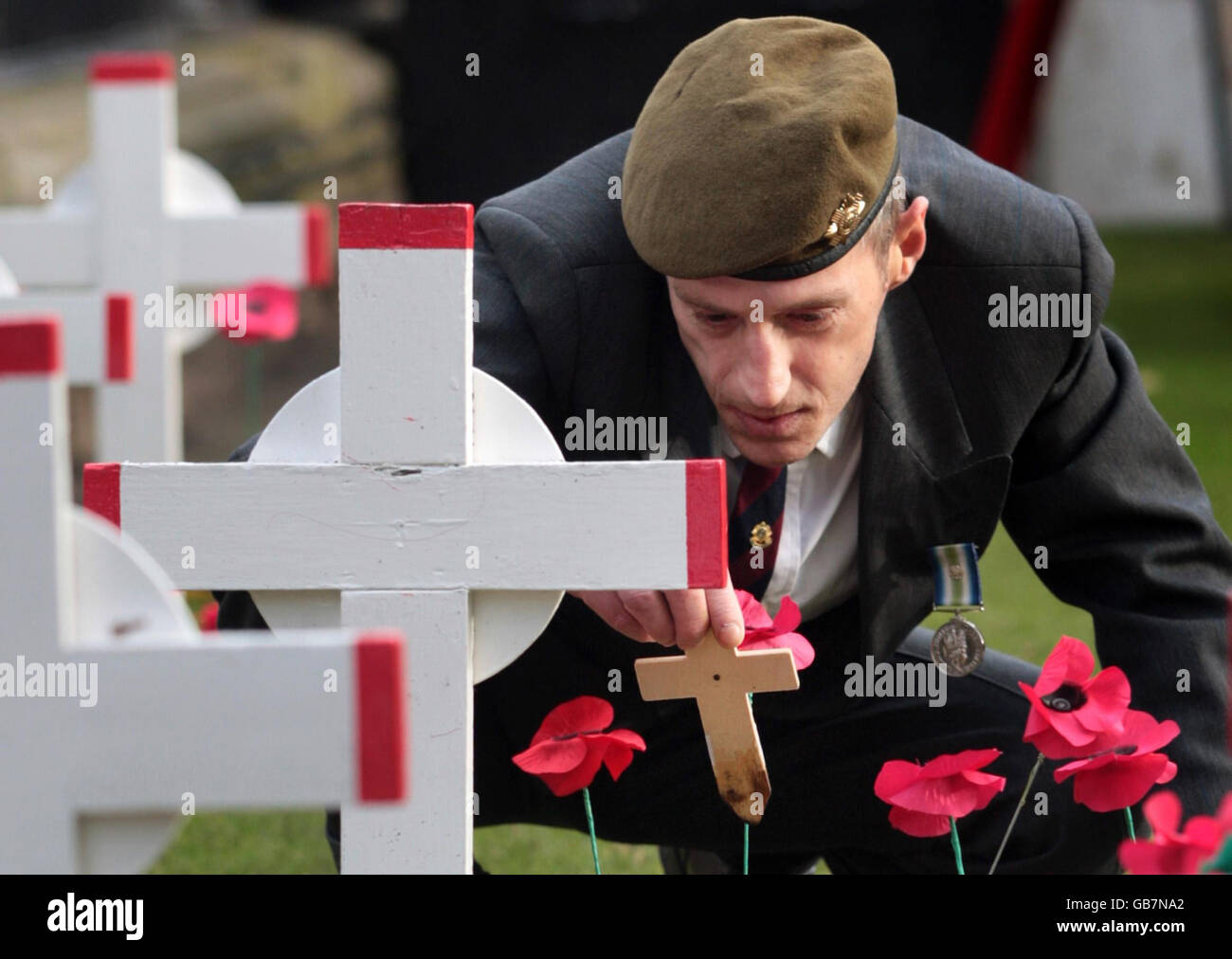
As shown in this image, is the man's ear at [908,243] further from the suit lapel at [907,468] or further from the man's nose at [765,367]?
the man's nose at [765,367]

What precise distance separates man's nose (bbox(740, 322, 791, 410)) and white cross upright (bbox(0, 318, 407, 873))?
0.58m

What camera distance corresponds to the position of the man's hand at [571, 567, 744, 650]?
1378 mm

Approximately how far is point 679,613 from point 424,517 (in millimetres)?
219

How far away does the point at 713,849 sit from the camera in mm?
1964

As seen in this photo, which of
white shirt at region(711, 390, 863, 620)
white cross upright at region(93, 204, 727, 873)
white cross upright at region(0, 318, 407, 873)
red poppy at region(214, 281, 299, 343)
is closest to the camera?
white cross upright at region(0, 318, 407, 873)

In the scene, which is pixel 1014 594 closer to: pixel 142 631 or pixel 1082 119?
pixel 142 631

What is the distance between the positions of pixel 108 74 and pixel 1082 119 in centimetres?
680

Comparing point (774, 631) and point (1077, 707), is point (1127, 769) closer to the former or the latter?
point (1077, 707)

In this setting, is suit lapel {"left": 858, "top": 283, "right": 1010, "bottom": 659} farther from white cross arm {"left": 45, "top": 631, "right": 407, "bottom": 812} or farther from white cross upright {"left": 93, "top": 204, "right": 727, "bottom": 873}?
white cross arm {"left": 45, "top": 631, "right": 407, "bottom": 812}

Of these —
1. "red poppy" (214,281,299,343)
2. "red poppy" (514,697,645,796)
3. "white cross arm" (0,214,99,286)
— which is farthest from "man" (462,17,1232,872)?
"white cross arm" (0,214,99,286)

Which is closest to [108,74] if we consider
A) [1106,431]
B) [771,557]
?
[771,557]

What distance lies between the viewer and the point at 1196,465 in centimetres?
404
